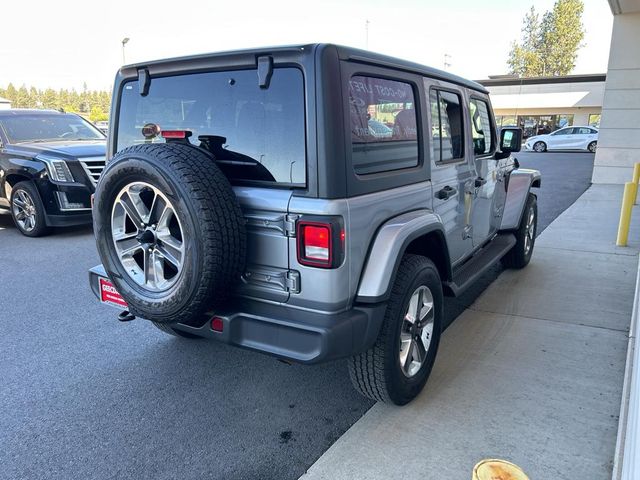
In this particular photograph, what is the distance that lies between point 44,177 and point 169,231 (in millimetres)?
5704

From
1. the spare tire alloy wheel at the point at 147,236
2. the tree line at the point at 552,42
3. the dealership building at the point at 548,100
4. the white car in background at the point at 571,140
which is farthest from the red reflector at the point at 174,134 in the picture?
the tree line at the point at 552,42

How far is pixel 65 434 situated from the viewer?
111 inches

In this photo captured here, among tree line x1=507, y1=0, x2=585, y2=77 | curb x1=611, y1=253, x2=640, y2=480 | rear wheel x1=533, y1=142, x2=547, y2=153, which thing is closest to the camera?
curb x1=611, y1=253, x2=640, y2=480

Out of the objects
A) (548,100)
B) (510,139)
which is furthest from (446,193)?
(548,100)

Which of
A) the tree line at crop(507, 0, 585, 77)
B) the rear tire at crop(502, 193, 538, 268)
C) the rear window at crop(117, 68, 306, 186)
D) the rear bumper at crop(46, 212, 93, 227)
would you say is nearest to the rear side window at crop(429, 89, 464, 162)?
the rear window at crop(117, 68, 306, 186)

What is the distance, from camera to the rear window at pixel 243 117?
2.46 meters

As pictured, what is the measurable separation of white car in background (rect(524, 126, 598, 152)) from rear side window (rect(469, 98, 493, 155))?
24.5m

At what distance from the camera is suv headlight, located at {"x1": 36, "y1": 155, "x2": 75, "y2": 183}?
7180mm

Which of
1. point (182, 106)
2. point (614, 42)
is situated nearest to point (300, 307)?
point (182, 106)

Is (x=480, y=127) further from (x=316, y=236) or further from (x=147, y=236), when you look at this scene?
(x=147, y=236)

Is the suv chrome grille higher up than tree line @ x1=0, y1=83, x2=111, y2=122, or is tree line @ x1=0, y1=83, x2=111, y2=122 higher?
tree line @ x1=0, y1=83, x2=111, y2=122

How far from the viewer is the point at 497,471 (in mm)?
2340

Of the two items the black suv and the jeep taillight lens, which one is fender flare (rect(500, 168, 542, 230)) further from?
the black suv

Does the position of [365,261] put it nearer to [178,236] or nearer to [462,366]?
[178,236]
